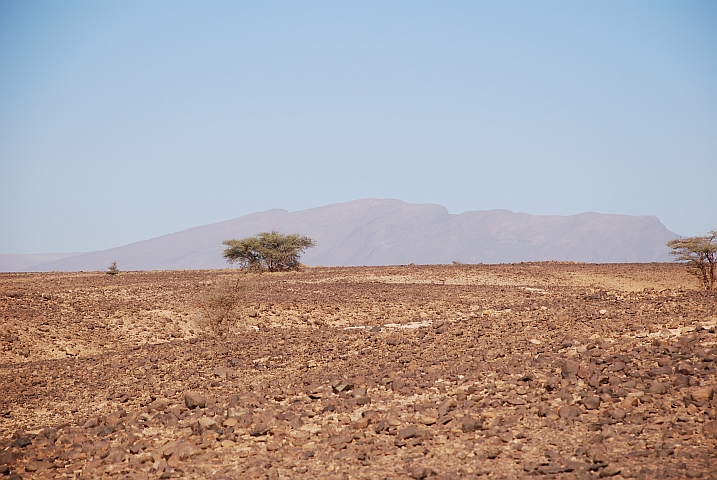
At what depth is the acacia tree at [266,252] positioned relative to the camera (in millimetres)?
41250

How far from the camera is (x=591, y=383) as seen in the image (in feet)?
27.8

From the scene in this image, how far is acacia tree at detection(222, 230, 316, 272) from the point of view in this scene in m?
41.2

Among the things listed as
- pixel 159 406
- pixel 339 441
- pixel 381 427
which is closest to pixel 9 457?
pixel 159 406

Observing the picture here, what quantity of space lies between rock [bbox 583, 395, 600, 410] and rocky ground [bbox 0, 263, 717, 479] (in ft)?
0.09

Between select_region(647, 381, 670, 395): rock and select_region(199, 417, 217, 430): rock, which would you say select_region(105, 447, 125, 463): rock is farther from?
select_region(647, 381, 670, 395): rock

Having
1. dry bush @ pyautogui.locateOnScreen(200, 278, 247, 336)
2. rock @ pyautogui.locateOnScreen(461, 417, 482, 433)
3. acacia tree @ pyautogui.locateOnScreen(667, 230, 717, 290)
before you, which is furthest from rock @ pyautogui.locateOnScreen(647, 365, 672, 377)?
acacia tree @ pyautogui.locateOnScreen(667, 230, 717, 290)

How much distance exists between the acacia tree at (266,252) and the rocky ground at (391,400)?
81.8 ft

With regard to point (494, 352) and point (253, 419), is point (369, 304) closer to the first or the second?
point (494, 352)

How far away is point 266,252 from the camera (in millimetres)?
41312

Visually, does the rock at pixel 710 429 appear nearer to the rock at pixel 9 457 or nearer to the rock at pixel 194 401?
the rock at pixel 194 401

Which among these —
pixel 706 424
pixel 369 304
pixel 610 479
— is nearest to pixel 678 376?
pixel 706 424

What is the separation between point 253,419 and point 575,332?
6243 millimetres

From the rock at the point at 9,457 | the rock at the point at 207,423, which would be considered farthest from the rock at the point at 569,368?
the rock at the point at 9,457

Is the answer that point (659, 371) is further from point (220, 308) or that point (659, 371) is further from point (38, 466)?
point (220, 308)
